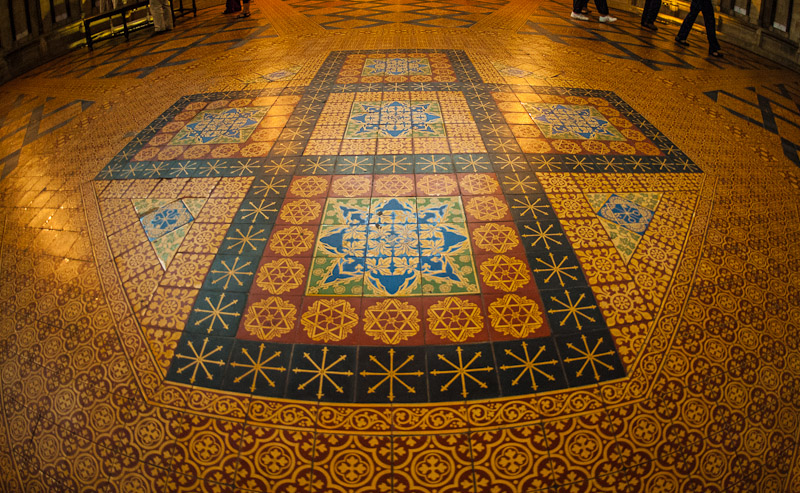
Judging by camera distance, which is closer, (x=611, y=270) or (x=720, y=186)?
(x=611, y=270)

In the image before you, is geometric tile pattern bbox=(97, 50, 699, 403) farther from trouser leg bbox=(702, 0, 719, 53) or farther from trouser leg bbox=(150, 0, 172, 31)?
trouser leg bbox=(150, 0, 172, 31)

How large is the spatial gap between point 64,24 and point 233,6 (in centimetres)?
295

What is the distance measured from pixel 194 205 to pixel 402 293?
5.55 ft

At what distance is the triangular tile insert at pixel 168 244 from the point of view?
253cm

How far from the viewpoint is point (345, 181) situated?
316 cm

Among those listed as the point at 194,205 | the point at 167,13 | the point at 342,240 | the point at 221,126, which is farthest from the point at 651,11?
the point at 167,13

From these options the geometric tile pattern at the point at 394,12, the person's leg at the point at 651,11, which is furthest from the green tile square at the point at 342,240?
the person's leg at the point at 651,11

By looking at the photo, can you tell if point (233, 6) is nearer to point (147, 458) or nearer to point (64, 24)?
point (64, 24)

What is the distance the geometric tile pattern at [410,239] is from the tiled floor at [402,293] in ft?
0.05

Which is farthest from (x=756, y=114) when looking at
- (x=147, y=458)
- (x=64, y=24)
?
(x=64, y=24)

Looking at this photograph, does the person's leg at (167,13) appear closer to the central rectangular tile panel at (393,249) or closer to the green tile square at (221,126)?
the green tile square at (221,126)

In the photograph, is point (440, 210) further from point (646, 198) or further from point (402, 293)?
point (646, 198)

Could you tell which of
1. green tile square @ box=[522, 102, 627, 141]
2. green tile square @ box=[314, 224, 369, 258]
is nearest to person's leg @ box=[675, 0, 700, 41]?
green tile square @ box=[522, 102, 627, 141]

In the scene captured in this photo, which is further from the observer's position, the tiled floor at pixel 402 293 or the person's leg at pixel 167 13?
the person's leg at pixel 167 13
